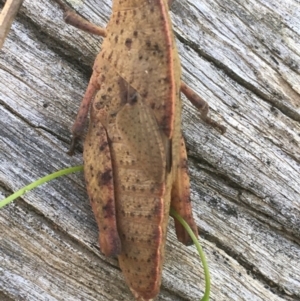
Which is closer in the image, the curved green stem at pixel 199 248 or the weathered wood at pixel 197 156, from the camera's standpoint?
the curved green stem at pixel 199 248

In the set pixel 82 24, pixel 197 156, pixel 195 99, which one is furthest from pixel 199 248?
pixel 82 24

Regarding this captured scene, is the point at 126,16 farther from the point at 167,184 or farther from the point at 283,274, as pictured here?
the point at 283,274

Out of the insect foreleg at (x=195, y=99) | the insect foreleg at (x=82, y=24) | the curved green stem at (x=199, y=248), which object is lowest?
the curved green stem at (x=199, y=248)

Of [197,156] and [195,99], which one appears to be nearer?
[195,99]

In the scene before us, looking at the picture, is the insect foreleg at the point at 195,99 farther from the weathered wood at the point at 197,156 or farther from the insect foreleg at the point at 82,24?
the insect foreleg at the point at 82,24

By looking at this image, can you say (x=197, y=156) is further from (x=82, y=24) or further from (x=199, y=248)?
(x=82, y=24)

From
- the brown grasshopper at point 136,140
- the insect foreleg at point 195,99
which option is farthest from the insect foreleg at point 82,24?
the insect foreleg at point 195,99

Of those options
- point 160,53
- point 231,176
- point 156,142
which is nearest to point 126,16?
point 160,53
